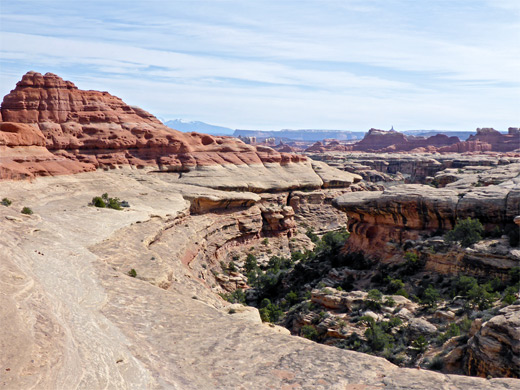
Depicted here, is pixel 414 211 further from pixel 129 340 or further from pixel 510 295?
pixel 129 340

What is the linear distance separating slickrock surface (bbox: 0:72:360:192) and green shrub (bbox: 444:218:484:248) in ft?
119

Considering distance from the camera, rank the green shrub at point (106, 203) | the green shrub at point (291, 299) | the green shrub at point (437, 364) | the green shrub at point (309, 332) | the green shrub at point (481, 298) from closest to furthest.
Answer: the green shrub at point (437, 364) → the green shrub at point (481, 298) → the green shrub at point (309, 332) → the green shrub at point (291, 299) → the green shrub at point (106, 203)

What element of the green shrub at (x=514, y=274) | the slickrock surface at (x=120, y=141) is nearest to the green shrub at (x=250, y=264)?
the slickrock surface at (x=120, y=141)

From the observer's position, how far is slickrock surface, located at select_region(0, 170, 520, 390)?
1200 cm

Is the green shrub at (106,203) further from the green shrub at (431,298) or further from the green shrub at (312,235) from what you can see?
the green shrub at (312,235)

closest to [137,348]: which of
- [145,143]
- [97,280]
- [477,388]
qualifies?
[97,280]

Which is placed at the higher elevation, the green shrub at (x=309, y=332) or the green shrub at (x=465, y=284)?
the green shrub at (x=465, y=284)

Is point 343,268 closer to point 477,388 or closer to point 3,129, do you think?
point 477,388

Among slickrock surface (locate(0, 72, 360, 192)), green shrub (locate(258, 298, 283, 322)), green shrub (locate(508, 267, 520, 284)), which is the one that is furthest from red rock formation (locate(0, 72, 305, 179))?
green shrub (locate(508, 267, 520, 284))

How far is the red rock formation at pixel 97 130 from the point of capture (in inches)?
2477

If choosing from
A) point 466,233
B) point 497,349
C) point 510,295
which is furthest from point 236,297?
point 497,349

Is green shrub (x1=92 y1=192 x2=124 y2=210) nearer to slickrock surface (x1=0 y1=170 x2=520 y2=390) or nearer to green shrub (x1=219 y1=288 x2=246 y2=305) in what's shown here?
green shrub (x1=219 y1=288 x2=246 y2=305)

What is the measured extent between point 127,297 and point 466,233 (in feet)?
75.1

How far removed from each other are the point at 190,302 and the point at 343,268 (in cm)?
2104
